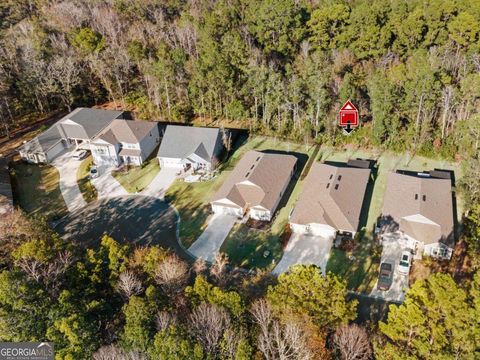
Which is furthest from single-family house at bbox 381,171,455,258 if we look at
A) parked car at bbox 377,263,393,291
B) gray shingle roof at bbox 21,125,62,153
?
gray shingle roof at bbox 21,125,62,153

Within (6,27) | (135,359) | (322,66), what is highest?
(6,27)

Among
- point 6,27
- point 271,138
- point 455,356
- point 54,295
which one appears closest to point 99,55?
point 6,27

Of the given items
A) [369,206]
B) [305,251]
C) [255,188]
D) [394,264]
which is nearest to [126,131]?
[255,188]

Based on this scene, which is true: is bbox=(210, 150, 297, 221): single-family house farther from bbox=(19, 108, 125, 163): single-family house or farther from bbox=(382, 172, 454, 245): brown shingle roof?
bbox=(19, 108, 125, 163): single-family house

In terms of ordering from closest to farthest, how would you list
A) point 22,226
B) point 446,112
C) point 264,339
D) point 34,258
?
point 264,339 < point 34,258 < point 22,226 < point 446,112

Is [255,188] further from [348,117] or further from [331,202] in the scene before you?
[348,117]

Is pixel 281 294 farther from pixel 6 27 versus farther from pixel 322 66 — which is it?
pixel 6 27
